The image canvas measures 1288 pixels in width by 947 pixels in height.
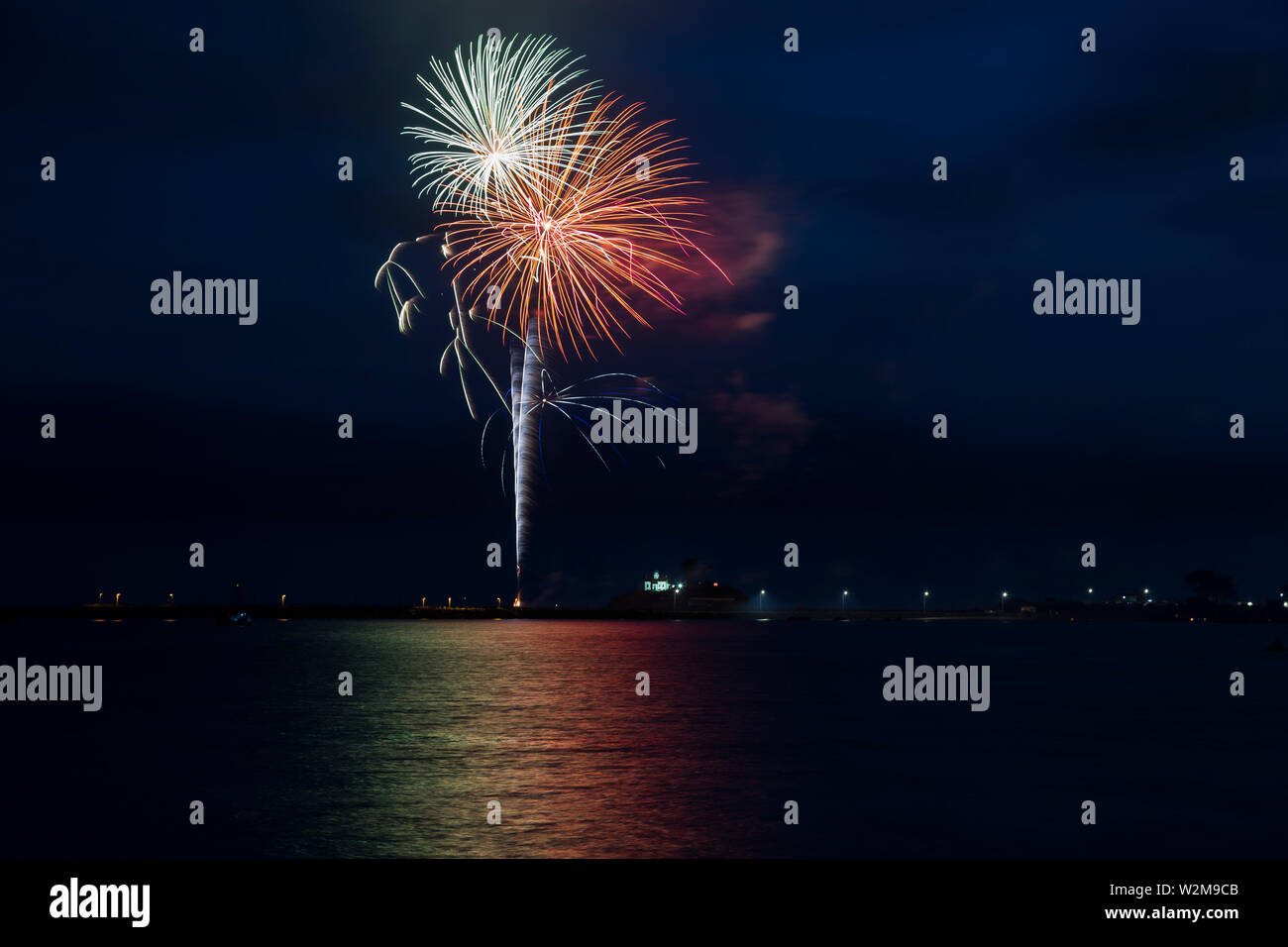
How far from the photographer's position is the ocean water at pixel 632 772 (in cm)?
2981

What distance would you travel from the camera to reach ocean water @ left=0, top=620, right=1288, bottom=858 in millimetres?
29812

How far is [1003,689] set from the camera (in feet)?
299

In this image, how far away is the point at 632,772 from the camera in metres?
40.9

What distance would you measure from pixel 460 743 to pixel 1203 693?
6878 cm
